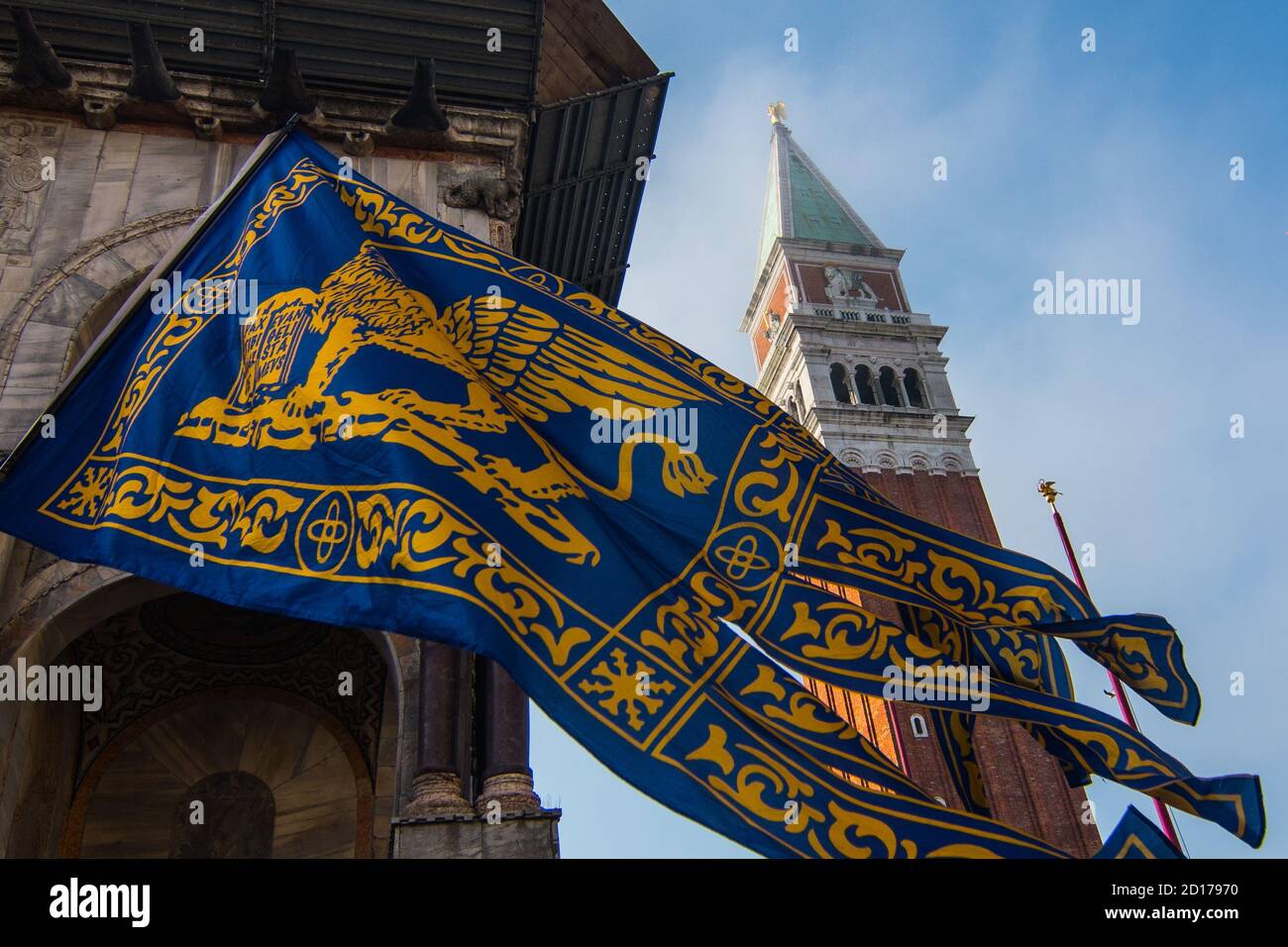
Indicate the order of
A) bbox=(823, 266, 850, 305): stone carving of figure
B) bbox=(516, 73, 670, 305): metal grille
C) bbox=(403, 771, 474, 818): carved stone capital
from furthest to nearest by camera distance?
bbox=(823, 266, 850, 305): stone carving of figure
bbox=(516, 73, 670, 305): metal grille
bbox=(403, 771, 474, 818): carved stone capital

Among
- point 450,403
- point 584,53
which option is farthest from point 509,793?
point 584,53

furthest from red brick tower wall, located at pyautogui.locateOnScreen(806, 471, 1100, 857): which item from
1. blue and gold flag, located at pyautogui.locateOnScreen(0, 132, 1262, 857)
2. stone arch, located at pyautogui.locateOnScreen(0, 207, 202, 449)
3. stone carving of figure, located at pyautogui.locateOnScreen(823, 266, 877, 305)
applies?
blue and gold flag, located at pyautogui.locateOnScreen(0, 132, 1262, 857)

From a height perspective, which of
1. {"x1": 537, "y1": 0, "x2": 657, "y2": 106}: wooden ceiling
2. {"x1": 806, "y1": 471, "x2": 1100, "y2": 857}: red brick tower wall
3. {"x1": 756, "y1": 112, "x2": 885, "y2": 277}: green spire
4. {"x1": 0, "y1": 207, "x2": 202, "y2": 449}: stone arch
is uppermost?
{"x1": 756, "y1": 112, "x2": 885, "y2": 277}: green spire

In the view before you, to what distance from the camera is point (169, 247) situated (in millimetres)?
9945

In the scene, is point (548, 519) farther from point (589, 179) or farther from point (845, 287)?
point (845, 287)

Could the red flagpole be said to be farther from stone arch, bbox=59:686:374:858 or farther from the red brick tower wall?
stone arch, bbox=59:686:374:858

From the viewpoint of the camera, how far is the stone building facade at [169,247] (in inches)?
370

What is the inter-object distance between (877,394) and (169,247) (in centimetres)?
4688

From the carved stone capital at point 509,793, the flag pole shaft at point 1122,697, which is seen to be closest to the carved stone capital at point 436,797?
the carved stone capital at point 509,793

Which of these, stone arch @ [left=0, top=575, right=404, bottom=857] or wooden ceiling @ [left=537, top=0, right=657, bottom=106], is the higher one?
wooden ceiling @ [left=537, top=0, right=657, bottom=106]

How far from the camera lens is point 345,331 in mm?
6035

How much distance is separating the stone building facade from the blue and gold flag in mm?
2733

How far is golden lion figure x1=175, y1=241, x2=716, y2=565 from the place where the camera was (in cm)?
554
